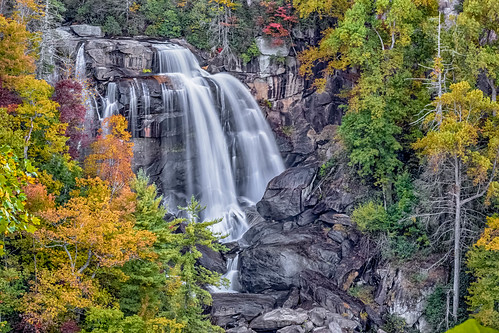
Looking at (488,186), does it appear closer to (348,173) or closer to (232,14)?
(348,173)

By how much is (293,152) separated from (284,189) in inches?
217

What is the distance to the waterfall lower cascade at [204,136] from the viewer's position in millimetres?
31734

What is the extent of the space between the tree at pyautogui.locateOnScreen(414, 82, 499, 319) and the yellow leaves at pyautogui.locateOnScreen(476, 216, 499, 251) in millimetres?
1549

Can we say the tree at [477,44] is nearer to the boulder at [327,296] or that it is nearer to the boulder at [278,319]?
the boulder at [327,296]

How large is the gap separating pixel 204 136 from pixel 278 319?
15.1m

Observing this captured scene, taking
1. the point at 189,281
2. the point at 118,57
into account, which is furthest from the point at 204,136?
the point at 189,281

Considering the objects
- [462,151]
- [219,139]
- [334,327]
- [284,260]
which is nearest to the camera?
[334,327]

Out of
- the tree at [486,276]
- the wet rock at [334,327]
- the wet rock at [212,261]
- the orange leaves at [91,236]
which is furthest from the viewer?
the wet rock at [212,261]

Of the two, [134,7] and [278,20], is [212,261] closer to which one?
[278,20]

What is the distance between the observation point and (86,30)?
Answer: 121ft

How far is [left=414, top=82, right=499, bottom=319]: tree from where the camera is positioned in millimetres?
21781

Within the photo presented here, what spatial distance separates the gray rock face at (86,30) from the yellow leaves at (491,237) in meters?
29.6

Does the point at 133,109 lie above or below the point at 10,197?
below

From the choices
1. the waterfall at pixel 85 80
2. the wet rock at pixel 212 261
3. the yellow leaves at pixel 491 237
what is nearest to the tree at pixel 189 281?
the wet rock at pixel 212 261
